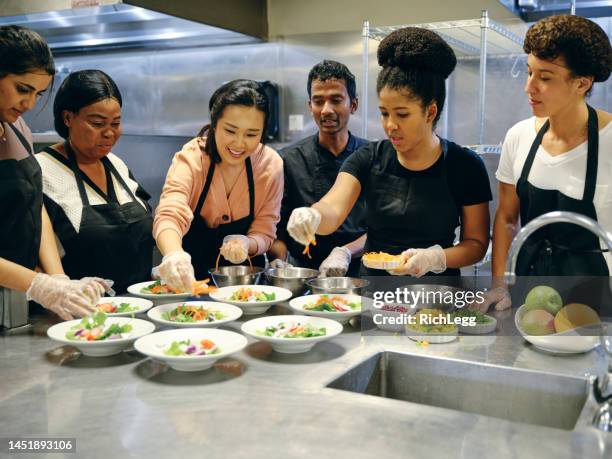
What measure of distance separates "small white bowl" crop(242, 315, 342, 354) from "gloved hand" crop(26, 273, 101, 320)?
497mm

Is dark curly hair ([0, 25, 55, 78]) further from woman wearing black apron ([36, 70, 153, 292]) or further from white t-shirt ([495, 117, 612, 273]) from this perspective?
white t-shirt ([495, 117, 612, 273])

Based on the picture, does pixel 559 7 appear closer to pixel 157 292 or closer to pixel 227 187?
pixel 227 187

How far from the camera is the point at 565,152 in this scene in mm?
2186

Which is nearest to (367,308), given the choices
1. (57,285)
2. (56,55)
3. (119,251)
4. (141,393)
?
(141,393)

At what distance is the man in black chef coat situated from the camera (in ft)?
9.95

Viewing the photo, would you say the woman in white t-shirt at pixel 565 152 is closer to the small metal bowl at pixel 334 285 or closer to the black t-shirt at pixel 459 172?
the black t-shirt at pixel 459 172

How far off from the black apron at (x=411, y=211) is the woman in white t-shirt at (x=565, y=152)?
0.27 metres

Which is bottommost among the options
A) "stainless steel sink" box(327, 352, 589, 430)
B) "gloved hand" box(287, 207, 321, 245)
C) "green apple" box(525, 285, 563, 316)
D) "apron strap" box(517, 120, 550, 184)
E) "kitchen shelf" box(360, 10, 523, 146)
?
"stainless steel sink" box(327, 352, 589, 430)

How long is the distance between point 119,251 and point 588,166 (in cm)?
184

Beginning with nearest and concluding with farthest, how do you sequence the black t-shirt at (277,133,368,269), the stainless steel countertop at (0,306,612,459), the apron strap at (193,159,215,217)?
the stainless steel countertop at (0,306,612,459)
the apron strap at (193,159,215,217)
the black t-shirt at (277,133,368,269)

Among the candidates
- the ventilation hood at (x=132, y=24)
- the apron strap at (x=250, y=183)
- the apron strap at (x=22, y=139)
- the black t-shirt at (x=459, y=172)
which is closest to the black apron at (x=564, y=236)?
the black t-shirt at (x=459, y=172)

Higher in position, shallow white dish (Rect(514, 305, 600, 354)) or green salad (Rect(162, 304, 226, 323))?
green salad (Rect(162, 304, 226, 323))

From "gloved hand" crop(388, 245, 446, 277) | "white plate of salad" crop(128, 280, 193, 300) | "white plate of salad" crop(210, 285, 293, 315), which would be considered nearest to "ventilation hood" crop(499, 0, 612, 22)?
"gloved hand" crop(388, 245, 446, 277)

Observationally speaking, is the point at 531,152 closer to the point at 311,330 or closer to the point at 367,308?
the point at 367,308
